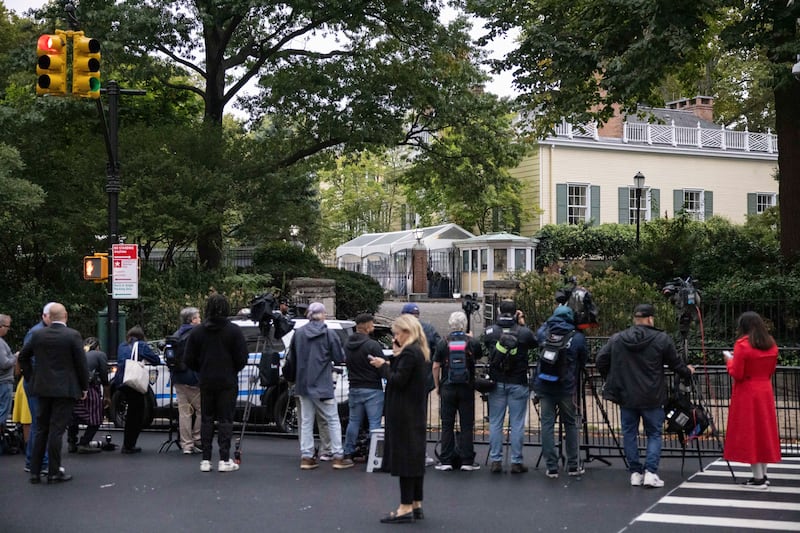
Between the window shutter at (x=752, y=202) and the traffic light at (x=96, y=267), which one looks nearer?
the traffic light at (x=96, y=267)

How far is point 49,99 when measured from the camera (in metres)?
22.8

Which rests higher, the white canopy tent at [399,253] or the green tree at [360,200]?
the green tree at [360,200]

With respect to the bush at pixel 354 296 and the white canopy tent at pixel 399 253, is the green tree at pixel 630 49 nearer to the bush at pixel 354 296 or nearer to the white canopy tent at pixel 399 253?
the bush at pixel 354 296

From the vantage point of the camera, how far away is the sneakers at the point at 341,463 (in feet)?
35.8

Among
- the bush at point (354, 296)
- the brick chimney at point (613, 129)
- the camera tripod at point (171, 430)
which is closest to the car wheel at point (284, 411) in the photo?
the camera tripod at point (171, 430)

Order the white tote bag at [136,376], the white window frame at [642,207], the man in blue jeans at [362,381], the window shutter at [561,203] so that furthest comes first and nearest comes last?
1. the white window frame at [642,207]
2. the window shutter at [561,203]
3. the white tote bag at [136,376]
4. the man in blue jeans at [362,381]

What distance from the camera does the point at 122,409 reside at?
14.8m

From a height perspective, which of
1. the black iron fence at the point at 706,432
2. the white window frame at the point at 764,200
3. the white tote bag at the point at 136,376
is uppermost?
the white window frame at the point at 764,200

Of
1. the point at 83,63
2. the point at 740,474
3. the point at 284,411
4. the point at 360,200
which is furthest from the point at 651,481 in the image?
the point at 360,200

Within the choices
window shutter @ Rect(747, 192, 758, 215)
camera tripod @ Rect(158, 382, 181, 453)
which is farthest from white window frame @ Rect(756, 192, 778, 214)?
camera tripod @ Rect(158, 382, 181, 453)

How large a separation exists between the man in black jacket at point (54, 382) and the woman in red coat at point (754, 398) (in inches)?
266

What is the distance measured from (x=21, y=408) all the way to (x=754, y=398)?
8660 millimetres

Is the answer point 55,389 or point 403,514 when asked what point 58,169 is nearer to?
point 55,389

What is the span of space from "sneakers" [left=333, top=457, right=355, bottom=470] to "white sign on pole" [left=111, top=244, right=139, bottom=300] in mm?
6315
